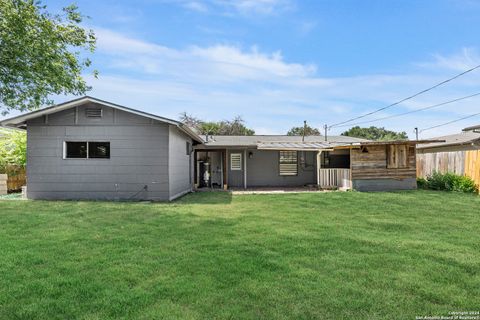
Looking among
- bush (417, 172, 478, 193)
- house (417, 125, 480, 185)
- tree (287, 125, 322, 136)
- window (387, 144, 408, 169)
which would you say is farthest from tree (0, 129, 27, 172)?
tree (287, 125, 322, 136)

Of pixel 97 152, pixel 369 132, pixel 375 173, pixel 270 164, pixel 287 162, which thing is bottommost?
pixel 375 173

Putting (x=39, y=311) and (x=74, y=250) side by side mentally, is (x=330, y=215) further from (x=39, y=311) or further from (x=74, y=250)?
(x=39, y=311)

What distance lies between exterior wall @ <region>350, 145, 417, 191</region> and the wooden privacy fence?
1.48m

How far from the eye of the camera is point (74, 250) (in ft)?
16.6

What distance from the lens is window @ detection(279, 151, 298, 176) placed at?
18250 millimetres

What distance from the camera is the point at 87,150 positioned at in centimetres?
1171

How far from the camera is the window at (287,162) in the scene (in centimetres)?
1825

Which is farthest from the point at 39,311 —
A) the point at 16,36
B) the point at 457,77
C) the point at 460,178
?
the point at 457,77

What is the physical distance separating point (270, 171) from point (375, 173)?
17.9ft

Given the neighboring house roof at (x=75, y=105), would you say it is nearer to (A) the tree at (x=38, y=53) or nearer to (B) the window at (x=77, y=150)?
(A) the tree at (x=38, y=53)

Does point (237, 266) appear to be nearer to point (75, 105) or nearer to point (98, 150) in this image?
point (98, 150)

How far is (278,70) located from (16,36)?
14.2 meters

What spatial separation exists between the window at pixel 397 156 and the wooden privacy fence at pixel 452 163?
1762 mm

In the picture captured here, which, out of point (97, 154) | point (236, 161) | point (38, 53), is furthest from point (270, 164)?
point (38, 53)
